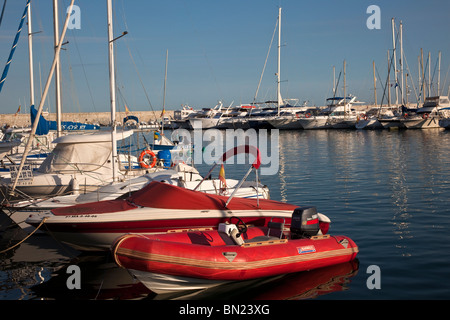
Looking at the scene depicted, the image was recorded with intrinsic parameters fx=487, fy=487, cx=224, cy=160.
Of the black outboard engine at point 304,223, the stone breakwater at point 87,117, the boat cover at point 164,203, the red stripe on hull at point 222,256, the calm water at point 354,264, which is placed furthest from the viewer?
the stone breakwater at point 87,117

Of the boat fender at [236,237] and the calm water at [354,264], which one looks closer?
the calm water at [354,264]

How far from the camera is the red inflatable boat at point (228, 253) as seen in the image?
8.87m

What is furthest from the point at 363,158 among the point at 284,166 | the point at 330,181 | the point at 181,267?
the point at 181,267

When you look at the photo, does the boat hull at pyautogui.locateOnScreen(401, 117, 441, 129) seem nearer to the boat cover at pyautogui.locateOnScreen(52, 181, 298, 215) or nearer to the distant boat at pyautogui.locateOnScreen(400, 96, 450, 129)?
the distant boat at pyautogui.locateOnScreen(400, 96, 450, 129)

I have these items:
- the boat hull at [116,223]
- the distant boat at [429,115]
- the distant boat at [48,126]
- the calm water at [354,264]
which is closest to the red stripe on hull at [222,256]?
the calm water at [354,264]

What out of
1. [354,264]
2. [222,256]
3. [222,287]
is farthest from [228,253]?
[354,264]

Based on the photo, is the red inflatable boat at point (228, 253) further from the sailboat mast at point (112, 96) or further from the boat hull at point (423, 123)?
the boat hull at point (423, 123)

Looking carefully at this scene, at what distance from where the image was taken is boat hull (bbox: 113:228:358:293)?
884 cm

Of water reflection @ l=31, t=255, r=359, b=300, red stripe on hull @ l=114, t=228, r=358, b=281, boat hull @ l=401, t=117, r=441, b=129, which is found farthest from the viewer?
boat hull @ l=401, t=117, r=441, b=129

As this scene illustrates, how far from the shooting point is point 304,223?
36.0ft

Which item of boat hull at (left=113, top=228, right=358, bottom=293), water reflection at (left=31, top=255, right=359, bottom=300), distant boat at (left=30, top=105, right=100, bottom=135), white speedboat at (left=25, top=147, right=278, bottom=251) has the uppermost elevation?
distant boat at (left=30, top=105, right=100, bottom=135)

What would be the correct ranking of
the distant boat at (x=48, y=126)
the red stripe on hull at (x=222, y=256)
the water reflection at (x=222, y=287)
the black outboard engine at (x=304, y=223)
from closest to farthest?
the red stripe on hull at (x=222, y=256) < the water reflection at (x=222, y=287) < the black outboard engine at (x=304, y=223) < the distant boat at (x=48, y=126)

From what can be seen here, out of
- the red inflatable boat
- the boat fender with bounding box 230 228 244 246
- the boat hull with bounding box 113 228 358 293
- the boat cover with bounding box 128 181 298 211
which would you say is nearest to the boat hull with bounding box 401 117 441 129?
the boat cover with bounding box 128 181 298 211
